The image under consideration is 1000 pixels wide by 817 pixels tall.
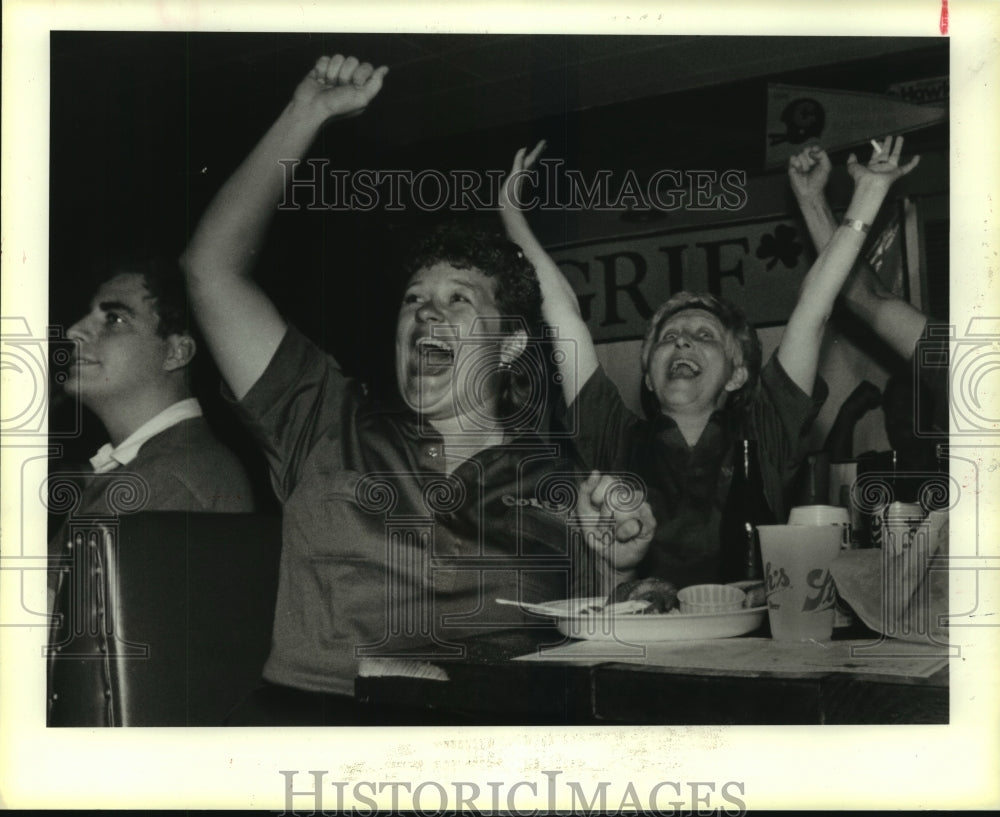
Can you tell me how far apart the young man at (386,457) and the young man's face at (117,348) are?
118 millimetres

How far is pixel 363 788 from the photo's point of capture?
2455 millimetres

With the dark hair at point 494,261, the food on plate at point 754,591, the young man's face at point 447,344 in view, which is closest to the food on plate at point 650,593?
the food on plate at point 754,591

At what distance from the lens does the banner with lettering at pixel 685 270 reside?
2516 millimetres

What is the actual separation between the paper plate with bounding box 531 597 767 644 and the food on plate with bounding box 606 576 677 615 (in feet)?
0.12

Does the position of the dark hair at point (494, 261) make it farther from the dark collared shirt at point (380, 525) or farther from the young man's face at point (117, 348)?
the young man's face at point (117, 348)

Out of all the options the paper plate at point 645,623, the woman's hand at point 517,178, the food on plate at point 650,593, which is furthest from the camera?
the woman's hand at point 517,178

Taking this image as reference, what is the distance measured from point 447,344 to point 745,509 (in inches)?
26.4

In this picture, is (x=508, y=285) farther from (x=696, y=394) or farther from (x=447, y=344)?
(x=696, y=394)

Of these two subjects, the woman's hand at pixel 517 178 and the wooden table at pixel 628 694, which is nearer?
the wooden table at pixel 628 694

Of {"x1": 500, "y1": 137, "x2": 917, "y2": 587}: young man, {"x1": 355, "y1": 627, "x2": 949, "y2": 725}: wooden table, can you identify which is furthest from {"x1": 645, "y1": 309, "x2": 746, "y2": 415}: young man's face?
{"x1": 355, "y1": 627, "x2": 949, "y2": 725}: wooden table

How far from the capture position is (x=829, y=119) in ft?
8.38

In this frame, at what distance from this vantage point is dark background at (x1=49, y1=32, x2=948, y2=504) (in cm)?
252

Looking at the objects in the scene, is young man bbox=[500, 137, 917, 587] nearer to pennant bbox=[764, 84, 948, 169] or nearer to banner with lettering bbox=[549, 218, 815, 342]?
banner with lettering bbox=[549, 218, 815, 342]

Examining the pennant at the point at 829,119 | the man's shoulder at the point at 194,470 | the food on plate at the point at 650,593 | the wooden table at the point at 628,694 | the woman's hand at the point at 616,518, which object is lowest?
the wooden table at the point at 628,694
